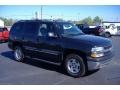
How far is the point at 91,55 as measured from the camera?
7176 mm

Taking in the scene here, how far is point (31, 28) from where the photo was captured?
959 centimetres

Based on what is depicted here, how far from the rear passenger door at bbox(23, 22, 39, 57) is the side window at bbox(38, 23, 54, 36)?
0.84 feet

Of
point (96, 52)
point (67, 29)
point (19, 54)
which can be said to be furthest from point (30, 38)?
point (96, 52)

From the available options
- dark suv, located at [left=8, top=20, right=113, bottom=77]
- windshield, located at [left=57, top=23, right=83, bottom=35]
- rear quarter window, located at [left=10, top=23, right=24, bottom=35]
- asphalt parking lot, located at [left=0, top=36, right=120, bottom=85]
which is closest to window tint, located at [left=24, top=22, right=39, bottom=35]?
dark suv, located at [left=8, top=20, right=113, bottom=77]

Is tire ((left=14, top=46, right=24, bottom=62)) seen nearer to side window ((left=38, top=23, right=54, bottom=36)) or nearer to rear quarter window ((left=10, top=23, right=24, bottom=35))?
rear quarter window ((left=10, top=23, right=24, bottom=35))

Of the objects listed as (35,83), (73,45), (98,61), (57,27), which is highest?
(57,27)

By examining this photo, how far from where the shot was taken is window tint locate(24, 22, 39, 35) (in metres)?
9.29

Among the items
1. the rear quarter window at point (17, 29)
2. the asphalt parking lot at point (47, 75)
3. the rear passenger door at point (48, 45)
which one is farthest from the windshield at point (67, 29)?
the rear quarter window at point (17, 29)

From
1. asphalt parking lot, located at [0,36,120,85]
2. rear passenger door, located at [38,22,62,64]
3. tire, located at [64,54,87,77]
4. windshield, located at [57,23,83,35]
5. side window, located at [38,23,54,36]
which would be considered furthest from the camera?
side window, located at [38,23,54,36]
